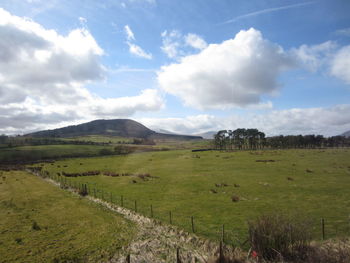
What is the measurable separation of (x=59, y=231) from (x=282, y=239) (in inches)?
863

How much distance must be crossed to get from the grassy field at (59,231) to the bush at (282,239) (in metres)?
12.4

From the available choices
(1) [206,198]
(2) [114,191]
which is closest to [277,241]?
(1) [206,198]

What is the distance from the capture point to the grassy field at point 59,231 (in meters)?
17.2

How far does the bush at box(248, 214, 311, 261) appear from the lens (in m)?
13.0

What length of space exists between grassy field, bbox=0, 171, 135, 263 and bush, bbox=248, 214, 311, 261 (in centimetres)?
1244

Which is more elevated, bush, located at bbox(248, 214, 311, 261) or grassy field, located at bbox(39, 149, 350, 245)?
bush, located at bbox(248, 214, 311, 261)

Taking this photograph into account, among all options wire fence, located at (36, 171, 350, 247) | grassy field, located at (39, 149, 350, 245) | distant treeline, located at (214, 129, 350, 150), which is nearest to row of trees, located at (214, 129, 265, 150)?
distant treeline, located at (214, 129, 350, 150)

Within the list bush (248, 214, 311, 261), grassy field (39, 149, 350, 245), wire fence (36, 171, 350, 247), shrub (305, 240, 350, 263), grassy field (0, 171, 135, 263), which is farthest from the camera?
grassy field (39, 149, 350, 245)

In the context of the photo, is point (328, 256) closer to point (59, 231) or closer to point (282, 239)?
point (282, 239)

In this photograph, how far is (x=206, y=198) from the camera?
32656 mm

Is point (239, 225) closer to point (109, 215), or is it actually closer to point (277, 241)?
point (277, 241)

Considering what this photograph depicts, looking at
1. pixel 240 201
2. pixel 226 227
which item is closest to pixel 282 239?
pixel 226 227

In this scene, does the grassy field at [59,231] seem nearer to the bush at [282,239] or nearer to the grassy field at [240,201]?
the grassy field at [240,201]

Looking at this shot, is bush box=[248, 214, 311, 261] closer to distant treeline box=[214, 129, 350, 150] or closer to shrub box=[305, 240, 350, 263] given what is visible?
shrub box=[305, 240, 350, 263]
